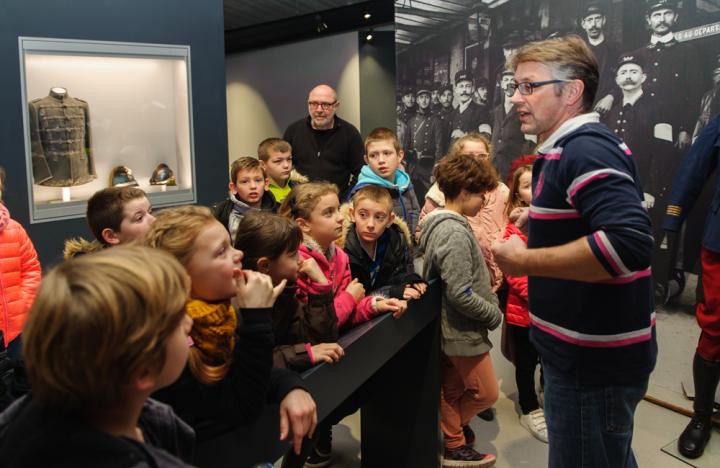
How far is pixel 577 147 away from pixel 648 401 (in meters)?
2.82

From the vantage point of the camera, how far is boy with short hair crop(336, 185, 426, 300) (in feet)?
9.11

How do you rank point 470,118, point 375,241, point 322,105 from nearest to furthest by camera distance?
point 375,241 → point 322,105 → point 470,118

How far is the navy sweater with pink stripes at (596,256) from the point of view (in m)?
1.59

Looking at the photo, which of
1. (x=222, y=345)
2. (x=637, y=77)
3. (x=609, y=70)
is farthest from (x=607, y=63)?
(x=222, y=345)

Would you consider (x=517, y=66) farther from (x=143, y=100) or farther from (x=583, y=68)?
(x=143, y=100)

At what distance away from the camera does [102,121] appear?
4973 millimetres

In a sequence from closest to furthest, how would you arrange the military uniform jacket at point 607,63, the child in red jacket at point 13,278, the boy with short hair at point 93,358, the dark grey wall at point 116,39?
the boy with short hair at point 93,358 < the child in red jacket at point 13,278 < the military uniform jacket at point 607,63 < the dark grey wall at point 116,39

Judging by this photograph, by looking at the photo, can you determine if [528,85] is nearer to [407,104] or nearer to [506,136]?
[506,136]

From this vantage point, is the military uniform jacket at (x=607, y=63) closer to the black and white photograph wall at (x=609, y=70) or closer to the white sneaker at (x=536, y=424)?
the black and white photograph wall at (x=609, y=70)

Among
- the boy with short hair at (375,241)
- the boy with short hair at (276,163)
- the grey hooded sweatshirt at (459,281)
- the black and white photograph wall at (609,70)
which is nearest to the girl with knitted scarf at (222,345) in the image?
the boy with short hair at (375,241)

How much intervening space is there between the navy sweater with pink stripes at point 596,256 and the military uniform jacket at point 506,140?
115 inches

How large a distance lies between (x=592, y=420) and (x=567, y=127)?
0.87m

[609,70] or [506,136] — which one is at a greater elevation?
[609,70]

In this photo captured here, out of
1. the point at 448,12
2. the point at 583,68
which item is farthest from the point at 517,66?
the point at 448,12
